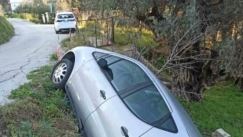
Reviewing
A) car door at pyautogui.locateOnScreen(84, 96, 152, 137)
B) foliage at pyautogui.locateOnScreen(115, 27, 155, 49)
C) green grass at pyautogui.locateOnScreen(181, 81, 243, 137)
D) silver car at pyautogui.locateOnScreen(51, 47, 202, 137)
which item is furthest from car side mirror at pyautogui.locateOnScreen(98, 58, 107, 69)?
green grass at pyautogui.locateOnScreen(181, 81, 243, 137)

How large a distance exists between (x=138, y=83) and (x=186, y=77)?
14.7 ft

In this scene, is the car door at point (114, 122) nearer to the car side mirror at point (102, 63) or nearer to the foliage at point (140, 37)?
the car side mirror at point (102, 63)

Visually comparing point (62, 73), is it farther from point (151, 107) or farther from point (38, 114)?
point (151, 107)

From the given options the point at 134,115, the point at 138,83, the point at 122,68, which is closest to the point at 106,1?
the point at 122,68

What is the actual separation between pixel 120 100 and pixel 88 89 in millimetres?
661

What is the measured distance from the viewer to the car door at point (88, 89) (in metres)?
3.31

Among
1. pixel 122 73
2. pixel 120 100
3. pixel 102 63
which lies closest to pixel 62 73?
pixel 102 63

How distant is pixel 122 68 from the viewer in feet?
12.2

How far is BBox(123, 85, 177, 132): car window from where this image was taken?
2746 mm

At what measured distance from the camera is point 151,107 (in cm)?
296

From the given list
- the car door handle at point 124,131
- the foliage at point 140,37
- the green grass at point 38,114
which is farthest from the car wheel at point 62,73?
the foliage at point 140,37

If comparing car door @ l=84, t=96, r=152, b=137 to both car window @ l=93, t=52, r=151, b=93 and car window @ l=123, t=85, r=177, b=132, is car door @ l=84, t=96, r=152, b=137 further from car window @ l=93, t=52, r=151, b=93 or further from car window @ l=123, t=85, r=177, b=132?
car window @ l=93, t=52, r=151, b=93

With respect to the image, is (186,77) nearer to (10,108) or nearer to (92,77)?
(92,77)

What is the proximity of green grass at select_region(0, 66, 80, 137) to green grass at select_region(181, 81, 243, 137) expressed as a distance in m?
3.70
